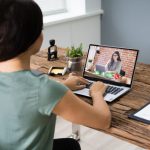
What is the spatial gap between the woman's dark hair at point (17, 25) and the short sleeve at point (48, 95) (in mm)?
135

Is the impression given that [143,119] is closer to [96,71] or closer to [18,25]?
[96,71]

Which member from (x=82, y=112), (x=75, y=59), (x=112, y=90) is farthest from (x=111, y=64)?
(x=82, y=112)

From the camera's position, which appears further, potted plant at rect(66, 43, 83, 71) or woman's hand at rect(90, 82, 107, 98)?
potted plant at rect(66, 43, 83, 71)

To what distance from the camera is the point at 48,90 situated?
0.90 m

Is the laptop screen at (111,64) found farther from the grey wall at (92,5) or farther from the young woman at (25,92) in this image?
the grey wall at (92,5)

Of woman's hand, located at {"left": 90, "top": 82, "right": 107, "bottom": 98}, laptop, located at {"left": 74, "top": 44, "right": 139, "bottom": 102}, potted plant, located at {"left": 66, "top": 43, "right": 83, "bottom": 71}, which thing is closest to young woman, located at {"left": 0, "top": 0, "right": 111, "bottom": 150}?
woman's hand, located at {"left": 90, "top": 82, "right": 107, "bottom": 98}

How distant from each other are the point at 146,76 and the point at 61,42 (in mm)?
1702

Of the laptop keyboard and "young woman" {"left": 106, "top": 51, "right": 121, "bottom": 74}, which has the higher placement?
"young woman" {"left": 106, "top": 51, "right": 121, "bottom": 74}

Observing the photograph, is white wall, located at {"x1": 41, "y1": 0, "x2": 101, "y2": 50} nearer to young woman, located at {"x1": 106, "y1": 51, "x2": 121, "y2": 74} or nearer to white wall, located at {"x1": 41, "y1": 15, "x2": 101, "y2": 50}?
white wall, located at {"x1": 41, "y1": 15, "x2": 101, "y2": 50}

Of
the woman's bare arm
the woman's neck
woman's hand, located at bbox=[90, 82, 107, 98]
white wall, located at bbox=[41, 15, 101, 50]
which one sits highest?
the woman's neck

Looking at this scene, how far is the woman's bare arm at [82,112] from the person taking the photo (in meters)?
0.93

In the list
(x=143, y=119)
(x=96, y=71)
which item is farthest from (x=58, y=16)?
(x=143, y=119)

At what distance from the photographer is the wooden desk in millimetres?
1027

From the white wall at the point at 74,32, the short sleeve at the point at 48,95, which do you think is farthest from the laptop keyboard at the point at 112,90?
the white wall at the point at 74,32
